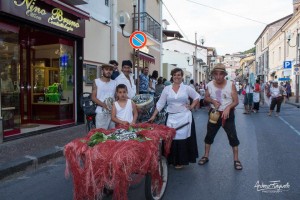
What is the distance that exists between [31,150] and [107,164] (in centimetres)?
417

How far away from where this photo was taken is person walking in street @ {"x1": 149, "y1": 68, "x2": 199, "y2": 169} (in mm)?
5129

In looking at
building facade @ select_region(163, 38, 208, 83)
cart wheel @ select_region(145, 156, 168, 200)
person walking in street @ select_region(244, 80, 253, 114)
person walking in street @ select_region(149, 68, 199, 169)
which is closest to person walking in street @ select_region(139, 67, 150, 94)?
person walking in street @ select_region(149, 68, 199, 169)

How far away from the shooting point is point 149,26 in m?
17.5

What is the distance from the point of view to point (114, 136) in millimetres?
3672

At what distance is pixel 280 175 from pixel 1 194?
4.21 metres

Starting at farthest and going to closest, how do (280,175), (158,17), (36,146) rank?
1. (158,17)
2. (36,146)
3. (280,175)

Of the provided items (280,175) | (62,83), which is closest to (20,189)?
(280,175)

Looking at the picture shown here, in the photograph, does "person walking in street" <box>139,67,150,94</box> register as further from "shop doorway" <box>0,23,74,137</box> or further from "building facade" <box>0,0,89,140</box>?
"shop doorway" <box>0,23,74,137</box>

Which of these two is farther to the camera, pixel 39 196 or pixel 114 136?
pixel 39 196

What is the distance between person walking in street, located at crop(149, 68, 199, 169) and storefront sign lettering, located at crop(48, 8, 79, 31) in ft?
16.6

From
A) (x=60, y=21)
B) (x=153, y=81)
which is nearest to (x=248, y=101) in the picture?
(x=153, y=81)

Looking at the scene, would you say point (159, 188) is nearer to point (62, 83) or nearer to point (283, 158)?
point (283, 158)

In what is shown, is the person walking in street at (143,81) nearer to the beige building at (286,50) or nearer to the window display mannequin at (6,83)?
the window display mannequin at (6,83)

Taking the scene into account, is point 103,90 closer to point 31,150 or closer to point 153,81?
point 31,150
